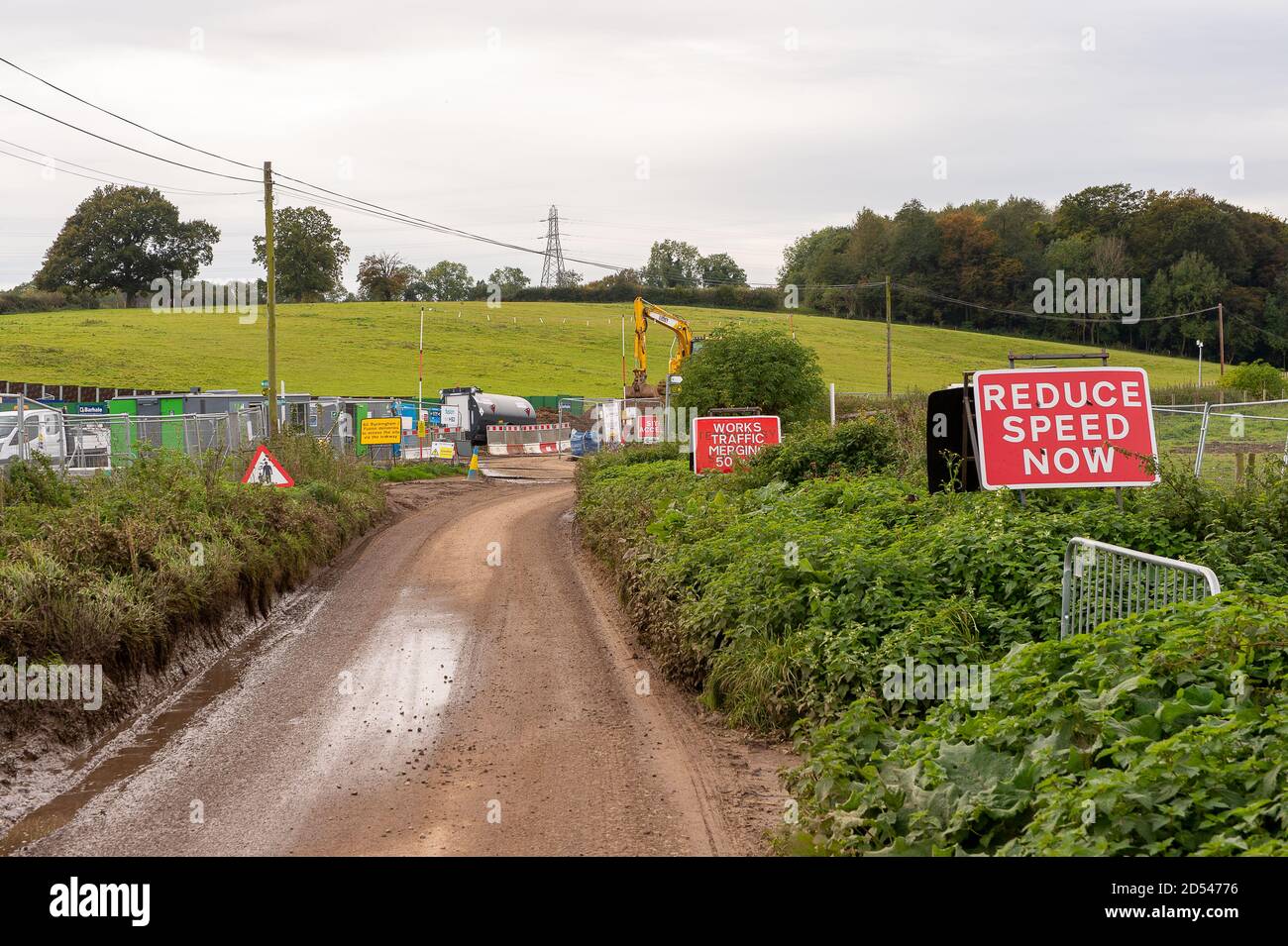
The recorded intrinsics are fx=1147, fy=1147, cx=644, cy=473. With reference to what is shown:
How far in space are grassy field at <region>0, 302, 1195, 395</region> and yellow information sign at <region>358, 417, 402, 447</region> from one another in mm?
26483

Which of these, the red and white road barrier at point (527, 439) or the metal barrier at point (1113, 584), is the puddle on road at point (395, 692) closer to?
the metal barrier at point (1113, 584)

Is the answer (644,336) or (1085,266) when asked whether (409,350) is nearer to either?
(644,336)

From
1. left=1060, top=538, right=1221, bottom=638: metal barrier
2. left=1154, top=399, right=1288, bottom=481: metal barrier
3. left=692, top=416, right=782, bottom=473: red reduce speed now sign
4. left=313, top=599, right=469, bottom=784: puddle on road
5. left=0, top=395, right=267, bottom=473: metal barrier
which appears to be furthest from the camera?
left=0, top=395, right=267, bottom=473: metal barrier

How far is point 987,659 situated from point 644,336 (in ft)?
115

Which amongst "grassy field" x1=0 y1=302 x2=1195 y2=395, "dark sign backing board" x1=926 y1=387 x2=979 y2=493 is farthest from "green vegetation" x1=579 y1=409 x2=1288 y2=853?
"grassy field" x1=0 y1=302 x2=1195 y2=395

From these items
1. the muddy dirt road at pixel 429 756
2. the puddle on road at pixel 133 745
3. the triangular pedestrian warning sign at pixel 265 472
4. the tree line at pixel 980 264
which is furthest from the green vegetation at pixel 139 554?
the tree line at pixel 980 264

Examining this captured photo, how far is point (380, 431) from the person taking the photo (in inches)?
Answer: 1642

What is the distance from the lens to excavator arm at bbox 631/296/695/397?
130ft

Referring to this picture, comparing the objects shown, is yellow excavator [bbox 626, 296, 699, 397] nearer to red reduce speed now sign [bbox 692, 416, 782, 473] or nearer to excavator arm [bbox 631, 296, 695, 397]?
excavator arm [bbox 631, 296, 695, 397]

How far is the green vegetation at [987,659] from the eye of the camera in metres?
4.86

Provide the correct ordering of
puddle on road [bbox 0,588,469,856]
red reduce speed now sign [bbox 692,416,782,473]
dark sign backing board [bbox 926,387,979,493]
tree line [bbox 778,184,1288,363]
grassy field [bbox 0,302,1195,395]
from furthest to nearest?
tree line [bbox 778,184,1288,363], grassy field [bbox 0,302,1195,395], red reduce speed now sign [bbox 692,416,782,473], dark sign backing board [bbox 926,387,979,493], puddle on road [bbox 0,588,469,856]

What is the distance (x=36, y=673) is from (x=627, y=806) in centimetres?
574

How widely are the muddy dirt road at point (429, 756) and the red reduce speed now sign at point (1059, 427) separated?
3747 mm
